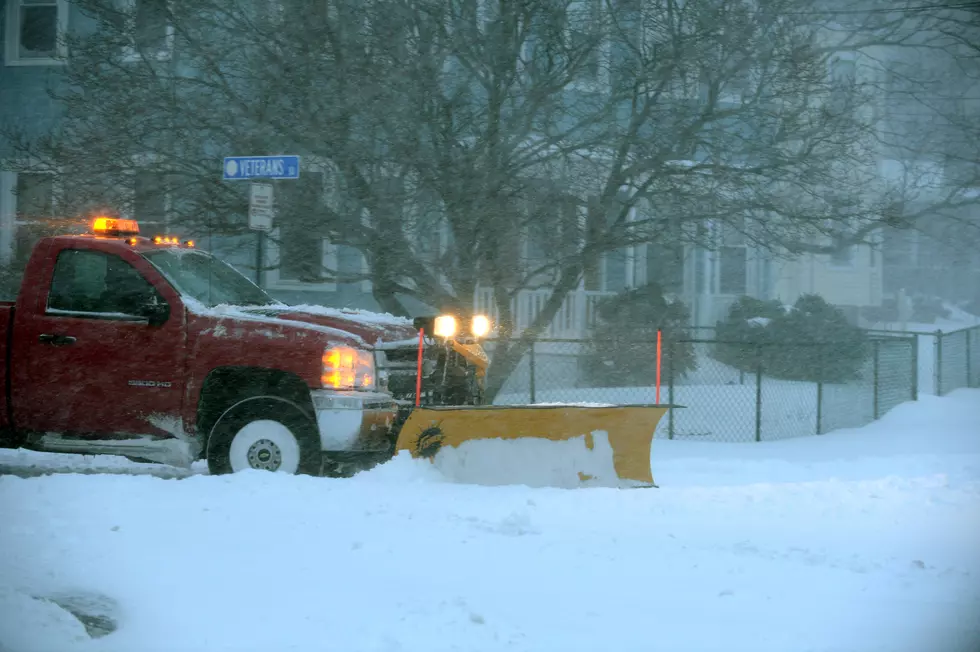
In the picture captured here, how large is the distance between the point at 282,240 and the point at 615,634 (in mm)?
7950

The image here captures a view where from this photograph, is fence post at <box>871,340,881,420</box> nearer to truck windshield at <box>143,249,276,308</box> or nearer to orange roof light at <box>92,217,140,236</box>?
truck windshield at <box>143,249,276,308</box>

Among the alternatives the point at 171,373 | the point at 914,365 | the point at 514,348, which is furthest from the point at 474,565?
the point at 914,365

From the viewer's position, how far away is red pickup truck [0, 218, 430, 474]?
7484 mm

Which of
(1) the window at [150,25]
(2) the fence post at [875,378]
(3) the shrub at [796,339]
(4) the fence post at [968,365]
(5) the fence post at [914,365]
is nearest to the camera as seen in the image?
Answer: (1) the window at [150,25]

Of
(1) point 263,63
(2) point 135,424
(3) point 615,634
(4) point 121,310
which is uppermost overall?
(1) point 263,63

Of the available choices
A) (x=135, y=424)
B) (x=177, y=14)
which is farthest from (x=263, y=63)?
(x=135, y=424)

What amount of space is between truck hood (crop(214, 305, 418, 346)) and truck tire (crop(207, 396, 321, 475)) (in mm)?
718

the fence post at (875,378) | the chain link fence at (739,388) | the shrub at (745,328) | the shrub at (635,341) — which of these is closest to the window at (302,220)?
the chain link fence at (739,388)

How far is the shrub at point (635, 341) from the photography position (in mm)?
14930

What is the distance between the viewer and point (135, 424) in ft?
25.0

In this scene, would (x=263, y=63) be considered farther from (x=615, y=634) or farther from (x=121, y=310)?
(x=615, y=634)

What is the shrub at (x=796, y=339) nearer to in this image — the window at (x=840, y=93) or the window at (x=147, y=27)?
the window at (x=840, y=93)

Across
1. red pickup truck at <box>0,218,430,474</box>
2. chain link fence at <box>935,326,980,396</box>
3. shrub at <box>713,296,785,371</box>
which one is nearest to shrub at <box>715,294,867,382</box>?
shrub at <box>713,296,785,371</box>

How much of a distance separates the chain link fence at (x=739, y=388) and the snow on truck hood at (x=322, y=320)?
515 cm
